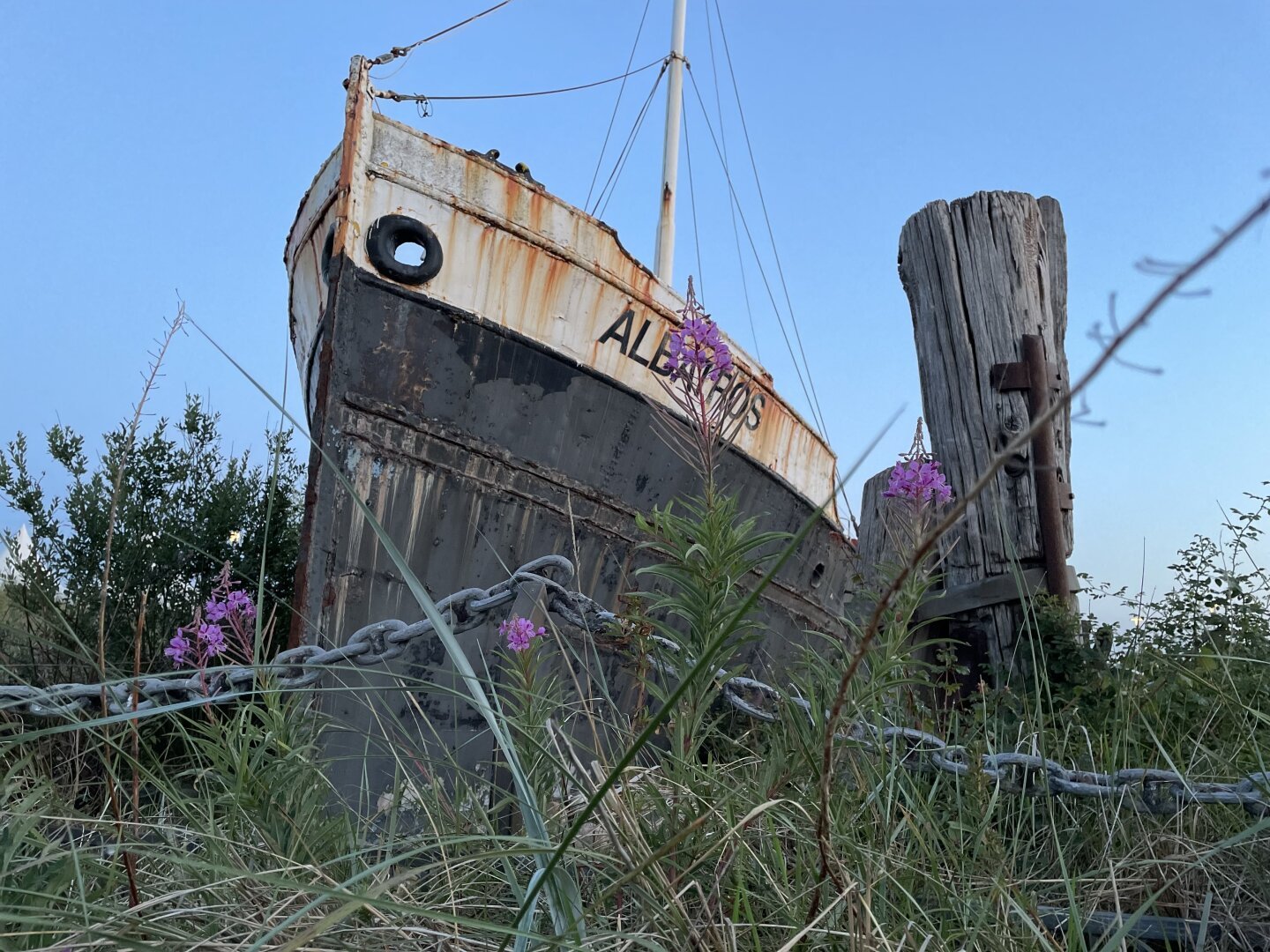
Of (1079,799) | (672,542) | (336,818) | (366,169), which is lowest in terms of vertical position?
(336,818)

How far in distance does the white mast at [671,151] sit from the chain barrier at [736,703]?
26.9ft

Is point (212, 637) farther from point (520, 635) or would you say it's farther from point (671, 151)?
point (671, 151)

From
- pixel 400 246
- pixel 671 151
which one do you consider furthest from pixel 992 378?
pixel 671 151

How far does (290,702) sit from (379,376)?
3006mm

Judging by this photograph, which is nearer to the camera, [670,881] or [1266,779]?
[670,881]

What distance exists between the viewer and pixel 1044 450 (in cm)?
365

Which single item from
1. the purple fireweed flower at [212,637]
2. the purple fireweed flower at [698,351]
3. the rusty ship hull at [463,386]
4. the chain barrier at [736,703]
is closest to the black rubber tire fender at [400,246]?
the rusty ship hull at [463,386]

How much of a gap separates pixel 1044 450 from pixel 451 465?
A: 276 cm

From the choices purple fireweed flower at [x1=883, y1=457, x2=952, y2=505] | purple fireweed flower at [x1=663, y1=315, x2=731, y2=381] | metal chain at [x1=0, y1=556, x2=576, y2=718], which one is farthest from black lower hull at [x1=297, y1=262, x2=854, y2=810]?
purple fireweed flower at [x1=663, y1=315, x2=731, y2=381]

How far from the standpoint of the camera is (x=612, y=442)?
5.31 meters

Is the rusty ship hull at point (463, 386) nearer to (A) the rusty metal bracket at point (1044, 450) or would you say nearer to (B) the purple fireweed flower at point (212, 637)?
(A) the rusty metal bracket at point (1044, 450)

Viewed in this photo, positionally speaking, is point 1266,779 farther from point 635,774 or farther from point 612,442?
point 612,442

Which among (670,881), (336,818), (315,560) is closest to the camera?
(670,881)

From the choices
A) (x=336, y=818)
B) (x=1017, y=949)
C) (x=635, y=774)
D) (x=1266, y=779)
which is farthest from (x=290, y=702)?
(x=1266, y=779)
